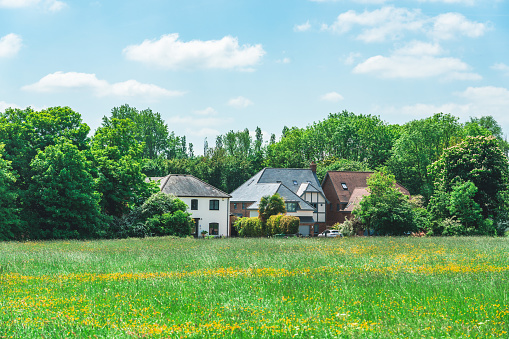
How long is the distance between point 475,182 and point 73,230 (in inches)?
1546

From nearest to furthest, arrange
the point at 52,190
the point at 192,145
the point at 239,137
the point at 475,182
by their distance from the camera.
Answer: the point at 52,190, the point at 475,182, the point at 239,137, the point at 192,145

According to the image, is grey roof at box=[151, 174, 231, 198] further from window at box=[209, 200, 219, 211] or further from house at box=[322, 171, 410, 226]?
house at box=[322, 171, 410, 226]

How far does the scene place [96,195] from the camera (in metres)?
44.2

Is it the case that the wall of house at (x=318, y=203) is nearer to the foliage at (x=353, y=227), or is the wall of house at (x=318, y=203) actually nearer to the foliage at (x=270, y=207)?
the foliage at (x=353, y=227)

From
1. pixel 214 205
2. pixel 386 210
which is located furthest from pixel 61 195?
pixel 386 210

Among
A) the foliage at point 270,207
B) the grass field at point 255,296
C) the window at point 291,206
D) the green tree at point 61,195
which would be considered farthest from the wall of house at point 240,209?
the grass field at point 255,296

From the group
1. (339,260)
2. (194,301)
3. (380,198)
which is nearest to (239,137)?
(380,198)

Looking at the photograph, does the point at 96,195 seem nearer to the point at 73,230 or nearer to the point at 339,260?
the point at 73,230

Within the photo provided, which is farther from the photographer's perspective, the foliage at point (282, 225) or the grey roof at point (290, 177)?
the grey roof at point (290, 177)

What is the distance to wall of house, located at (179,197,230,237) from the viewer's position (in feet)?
217

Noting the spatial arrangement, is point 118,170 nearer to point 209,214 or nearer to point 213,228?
point 209,214

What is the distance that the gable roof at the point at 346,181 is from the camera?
265 feet

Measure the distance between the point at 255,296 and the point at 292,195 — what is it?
Answer: 191 feet

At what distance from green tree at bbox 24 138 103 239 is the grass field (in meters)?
17.7
